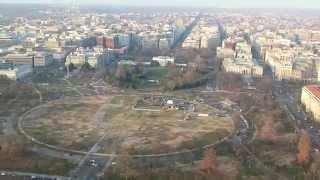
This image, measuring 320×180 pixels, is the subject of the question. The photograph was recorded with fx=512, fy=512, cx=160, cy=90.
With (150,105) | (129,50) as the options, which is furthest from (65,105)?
(129,50)

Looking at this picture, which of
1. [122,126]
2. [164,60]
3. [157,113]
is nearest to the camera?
[122,126]

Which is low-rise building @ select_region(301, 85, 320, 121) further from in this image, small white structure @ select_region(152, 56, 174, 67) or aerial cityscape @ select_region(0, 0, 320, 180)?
small white structure @ select_region(152, 56, 174, 67)

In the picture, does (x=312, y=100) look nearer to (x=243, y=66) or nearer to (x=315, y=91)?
(x=315, y=91)

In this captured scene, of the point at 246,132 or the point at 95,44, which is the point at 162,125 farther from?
the point at 95,44

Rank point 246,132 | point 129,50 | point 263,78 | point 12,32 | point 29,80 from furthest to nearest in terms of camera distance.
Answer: point 12,32 → point 129,50 → point 263,78 → point 29,80 → point 246,132

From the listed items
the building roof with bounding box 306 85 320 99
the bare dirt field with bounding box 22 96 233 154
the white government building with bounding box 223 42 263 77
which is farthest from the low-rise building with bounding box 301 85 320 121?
the white government building with bounding box 223 42 263 77

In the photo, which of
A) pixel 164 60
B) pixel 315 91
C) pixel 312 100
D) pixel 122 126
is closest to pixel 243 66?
pixel 164 60
